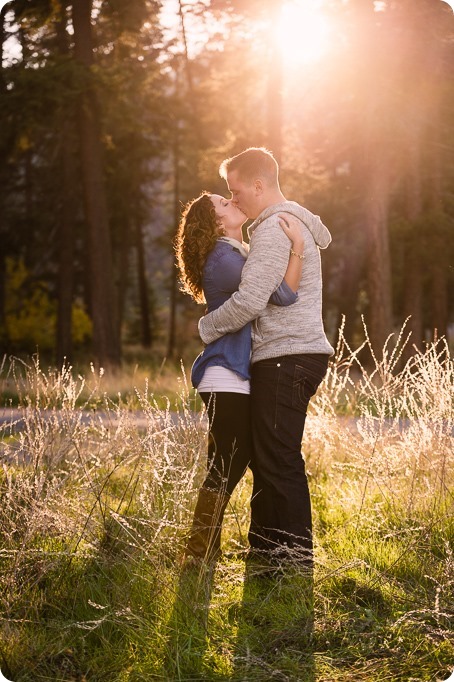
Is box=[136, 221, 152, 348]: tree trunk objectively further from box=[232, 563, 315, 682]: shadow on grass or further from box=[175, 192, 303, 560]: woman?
box=[232, 563, 315, 682]: shadow on grass

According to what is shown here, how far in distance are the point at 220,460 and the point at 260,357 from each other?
620mm

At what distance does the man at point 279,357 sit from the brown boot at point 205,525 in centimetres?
25

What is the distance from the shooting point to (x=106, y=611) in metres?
3.97

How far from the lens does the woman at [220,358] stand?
4.41 m

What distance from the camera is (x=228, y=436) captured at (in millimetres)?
4496

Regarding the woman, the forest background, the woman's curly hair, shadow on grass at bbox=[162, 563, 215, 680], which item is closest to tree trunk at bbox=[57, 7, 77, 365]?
the forest background

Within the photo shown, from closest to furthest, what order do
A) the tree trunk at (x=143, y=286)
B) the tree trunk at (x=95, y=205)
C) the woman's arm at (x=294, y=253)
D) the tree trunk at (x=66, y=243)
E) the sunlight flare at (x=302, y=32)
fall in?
the woman's arm at (x=294, y=253) → the sunlight flare at (x=302, y=32) → the tree trunk at (x=95, y=205) → the tree trunk at (x=66, y=243) → the tree trunk at (x=143, y=286)

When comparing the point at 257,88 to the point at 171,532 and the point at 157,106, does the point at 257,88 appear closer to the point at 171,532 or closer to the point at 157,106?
the point at 157,106

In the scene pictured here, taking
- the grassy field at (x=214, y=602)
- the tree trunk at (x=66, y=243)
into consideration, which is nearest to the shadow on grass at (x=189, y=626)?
the grassy field at (x=214, y=602)

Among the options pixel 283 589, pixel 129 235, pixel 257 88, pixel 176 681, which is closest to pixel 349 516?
pixel 283 589

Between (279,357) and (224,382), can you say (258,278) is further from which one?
(224,382)

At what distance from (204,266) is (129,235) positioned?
2458cm

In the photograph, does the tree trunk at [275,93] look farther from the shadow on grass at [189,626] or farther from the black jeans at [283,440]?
the shadow on grass at [189,626]

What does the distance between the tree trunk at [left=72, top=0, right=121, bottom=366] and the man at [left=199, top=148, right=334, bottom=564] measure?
11378mm
